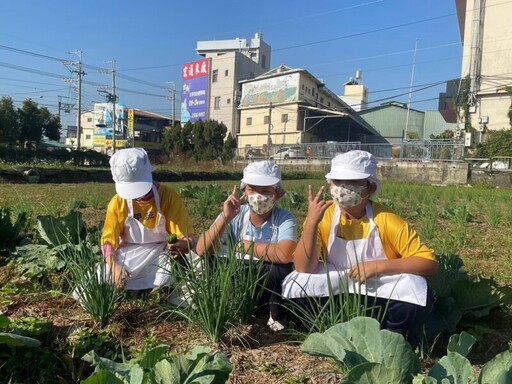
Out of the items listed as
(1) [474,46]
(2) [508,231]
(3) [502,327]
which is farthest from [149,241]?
(1) [474,46]

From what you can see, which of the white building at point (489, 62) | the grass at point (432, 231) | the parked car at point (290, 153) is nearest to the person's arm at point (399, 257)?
the grass at point (432, 231)

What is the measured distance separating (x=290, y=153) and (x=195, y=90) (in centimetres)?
2423

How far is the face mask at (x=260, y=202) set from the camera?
2.52m

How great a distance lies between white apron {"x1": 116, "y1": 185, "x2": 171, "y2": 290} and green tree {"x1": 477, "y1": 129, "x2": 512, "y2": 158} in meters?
24.8

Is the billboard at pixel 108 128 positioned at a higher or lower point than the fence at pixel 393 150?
higher

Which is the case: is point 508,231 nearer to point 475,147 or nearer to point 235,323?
point 235,323

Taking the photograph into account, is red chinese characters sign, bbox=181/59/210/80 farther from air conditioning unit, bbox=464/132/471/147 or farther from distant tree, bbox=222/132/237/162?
air conditioning unit, bbox=464/132/471/147

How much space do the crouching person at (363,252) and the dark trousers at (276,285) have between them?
0.33ft

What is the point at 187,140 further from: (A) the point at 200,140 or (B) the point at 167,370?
(B) the point at 167,370

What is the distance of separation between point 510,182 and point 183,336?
1926 cm

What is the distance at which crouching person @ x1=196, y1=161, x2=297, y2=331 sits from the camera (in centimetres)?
247

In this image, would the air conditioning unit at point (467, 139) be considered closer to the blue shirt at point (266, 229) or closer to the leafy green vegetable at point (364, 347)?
the blue shirt at point (266, 229)

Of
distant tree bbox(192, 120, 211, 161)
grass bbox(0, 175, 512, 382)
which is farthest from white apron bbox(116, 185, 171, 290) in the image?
distant tree bbox(192, 120, 211, 161)

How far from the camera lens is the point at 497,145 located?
24547mm
